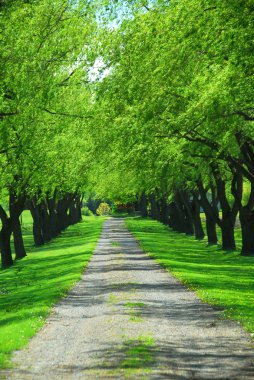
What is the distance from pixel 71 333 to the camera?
14625mm

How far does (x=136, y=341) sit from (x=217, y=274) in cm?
1626

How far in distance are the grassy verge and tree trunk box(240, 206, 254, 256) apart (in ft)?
2.19

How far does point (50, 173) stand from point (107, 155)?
10.4ft

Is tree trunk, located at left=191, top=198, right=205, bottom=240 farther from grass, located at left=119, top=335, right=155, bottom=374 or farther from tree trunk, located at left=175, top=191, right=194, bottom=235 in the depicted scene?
grass, located at left=119, top=335, right=155, bottom=374

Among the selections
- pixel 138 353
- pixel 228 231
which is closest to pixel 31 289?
pixel 138 353

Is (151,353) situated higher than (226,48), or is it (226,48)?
(226,48)

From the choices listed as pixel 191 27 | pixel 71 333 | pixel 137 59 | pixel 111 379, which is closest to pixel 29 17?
pixel 137 59

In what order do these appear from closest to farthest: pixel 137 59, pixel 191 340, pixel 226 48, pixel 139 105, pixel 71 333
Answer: pixel 191 340 → pixel 71 333 → pixel 226 48 → pixel 137 59 → pixel 139 105

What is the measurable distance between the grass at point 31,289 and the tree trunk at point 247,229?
27.6 feet

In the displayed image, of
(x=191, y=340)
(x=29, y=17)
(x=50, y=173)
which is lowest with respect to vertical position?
(x=191, y=340)

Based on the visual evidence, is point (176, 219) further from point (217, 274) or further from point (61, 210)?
point (217, 274)

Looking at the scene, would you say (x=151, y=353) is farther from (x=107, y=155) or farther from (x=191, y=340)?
(x=107, y=155)

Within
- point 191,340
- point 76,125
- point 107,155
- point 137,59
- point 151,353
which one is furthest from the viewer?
point 107,155

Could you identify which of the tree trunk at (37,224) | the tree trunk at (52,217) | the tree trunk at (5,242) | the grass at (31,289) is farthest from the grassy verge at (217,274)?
the tree trunk at (52,217)
